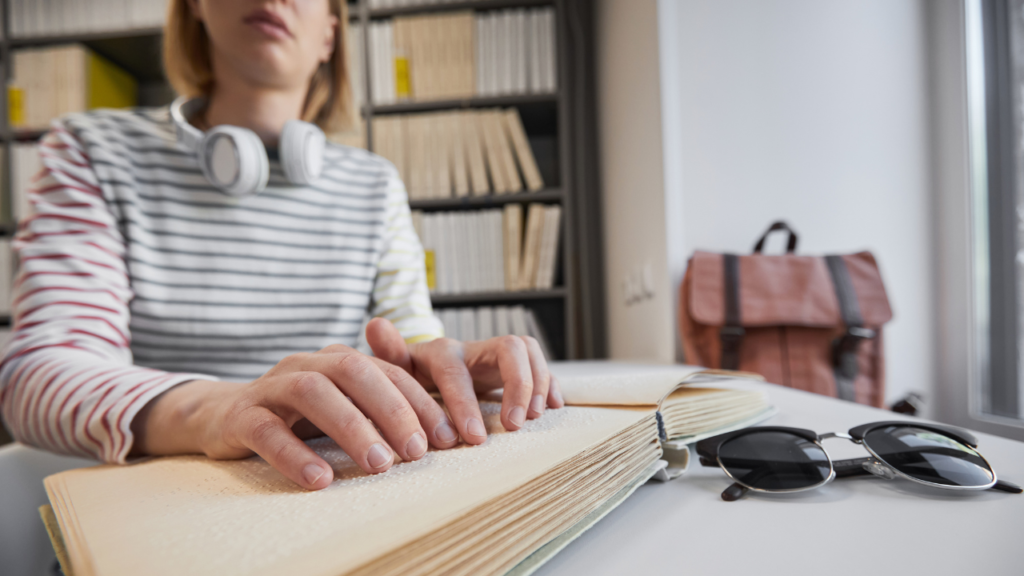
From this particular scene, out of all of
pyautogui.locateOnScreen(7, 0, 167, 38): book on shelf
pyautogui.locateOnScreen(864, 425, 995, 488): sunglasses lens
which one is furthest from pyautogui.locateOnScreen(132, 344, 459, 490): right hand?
pyautogui.locateOnScreen(7, 0, 167, 38): book on shelf

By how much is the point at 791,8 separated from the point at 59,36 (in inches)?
105

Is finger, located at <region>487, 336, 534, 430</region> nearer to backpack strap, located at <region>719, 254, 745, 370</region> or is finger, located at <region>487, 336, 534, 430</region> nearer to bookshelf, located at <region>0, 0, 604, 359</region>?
backpack strap, located at <region>719, 254, 745, 370</region>

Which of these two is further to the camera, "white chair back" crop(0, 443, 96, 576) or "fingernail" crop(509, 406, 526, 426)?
"white chair back" crop(0, 443, 96, 576)

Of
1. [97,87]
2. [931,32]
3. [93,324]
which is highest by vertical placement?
[97,87]

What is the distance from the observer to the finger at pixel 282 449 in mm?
281

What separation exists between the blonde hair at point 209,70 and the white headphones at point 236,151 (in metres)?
0.17

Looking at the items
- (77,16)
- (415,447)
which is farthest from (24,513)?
(77,16)

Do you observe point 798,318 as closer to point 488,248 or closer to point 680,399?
point 680,399

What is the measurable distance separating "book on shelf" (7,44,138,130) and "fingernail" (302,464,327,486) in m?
2.49

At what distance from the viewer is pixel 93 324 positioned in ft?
2.08

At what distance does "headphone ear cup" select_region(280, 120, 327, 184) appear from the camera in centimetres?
85

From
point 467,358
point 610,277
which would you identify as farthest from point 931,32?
point 467,358

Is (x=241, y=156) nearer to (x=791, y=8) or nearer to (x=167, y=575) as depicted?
(x=167, y=575)

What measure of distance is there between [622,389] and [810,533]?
18 centimetres
